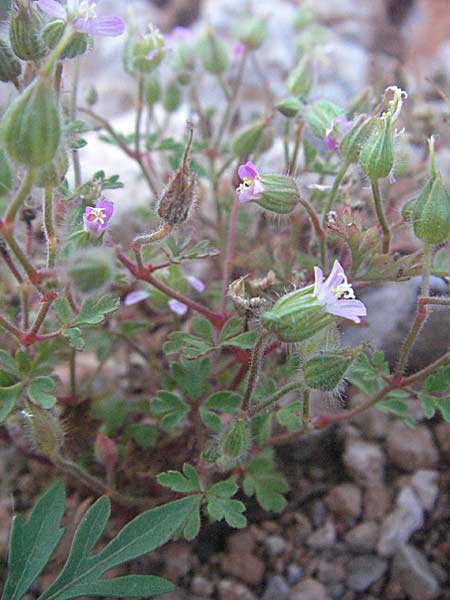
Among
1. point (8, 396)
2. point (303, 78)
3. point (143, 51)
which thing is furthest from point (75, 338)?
point (303, 78)

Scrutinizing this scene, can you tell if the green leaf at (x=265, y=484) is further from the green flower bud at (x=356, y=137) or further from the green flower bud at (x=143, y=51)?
the green flower bud at (x=143, y=51)

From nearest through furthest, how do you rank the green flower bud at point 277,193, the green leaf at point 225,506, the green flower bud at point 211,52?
1. the green leaf at point 225,506
2. the green flower bud at point 277,193
3. the green flower bud at point 211,52

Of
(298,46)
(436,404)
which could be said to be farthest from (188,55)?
(436,404)

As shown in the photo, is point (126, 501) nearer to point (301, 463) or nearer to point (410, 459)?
point (301, 463)

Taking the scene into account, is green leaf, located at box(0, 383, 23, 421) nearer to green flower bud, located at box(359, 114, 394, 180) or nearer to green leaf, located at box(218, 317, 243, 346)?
green leaf, located at box(218, 317, 243, 346)

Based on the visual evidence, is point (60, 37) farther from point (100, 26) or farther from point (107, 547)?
point (107, 547)

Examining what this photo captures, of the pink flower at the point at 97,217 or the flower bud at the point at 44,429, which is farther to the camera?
the flower bud at the point at 44,429

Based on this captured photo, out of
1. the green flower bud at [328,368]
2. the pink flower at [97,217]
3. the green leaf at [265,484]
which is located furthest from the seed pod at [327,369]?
the pink flower at [97,217]
